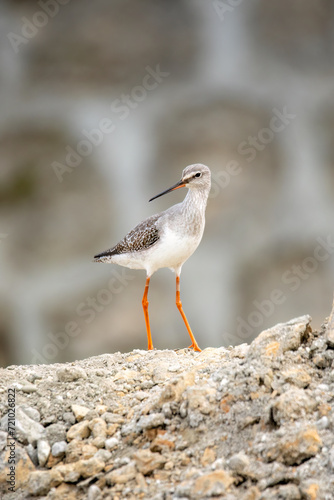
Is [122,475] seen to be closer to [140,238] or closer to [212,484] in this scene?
[212,484]

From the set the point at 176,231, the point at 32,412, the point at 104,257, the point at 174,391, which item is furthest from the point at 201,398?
the point at 104,257

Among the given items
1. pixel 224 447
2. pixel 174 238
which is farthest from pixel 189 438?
pixel 174 238

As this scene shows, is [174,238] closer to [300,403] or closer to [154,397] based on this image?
[154,397]

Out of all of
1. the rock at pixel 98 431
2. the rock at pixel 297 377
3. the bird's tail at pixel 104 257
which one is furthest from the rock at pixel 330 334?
the bird's tail at pixel 104 257

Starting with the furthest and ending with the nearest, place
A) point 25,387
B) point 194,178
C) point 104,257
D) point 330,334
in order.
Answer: point 104,257, point 194,178, point 25,387, point 330,334

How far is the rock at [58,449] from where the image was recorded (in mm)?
1093

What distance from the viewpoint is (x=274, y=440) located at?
37.9 inches

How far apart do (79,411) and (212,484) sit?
0.43 meters

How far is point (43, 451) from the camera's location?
1.09m

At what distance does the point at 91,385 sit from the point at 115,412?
0.45ft

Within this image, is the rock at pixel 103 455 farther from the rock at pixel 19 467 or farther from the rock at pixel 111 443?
the rock at pixel 19 467

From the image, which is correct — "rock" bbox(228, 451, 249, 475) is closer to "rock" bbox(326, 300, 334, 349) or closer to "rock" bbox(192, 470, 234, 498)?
"rock" bbox(192, 470, 234, 498)

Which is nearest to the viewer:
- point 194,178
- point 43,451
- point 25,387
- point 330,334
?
point 43,451

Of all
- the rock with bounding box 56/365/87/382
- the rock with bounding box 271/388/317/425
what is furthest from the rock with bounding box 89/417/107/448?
the rock with bounding box 271/388/317/425
